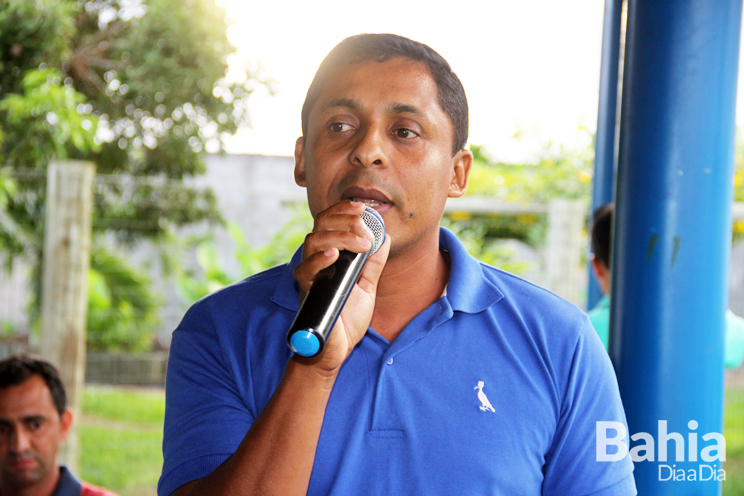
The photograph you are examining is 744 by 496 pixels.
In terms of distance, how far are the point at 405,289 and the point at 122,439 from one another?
15.0 ft

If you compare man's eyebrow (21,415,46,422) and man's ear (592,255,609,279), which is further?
man's ear (592,255,609,279)

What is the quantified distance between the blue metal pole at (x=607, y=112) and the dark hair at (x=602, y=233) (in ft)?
0.40

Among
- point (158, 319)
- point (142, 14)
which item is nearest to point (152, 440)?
point (158, 319)

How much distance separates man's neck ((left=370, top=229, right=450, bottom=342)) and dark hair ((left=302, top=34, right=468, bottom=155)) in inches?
10.5

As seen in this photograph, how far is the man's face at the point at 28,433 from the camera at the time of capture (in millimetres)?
2982

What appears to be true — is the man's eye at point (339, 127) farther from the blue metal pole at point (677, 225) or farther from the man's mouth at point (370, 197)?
the blue metal pole at point (677, 225)

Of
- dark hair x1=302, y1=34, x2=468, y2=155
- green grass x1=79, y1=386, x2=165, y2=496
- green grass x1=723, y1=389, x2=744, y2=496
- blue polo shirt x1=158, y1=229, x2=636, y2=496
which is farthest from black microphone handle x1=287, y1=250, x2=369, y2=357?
green grass x1=723, y1=389, x2=744, y2=496

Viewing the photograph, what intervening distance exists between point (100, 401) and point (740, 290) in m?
5.35

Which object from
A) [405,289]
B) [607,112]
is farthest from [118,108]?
[405,289]

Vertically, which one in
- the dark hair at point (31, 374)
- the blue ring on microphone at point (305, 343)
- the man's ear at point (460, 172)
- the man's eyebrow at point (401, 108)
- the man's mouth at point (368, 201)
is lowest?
the dark hair at point (31, 374)

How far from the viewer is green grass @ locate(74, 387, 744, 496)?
5.15 meters

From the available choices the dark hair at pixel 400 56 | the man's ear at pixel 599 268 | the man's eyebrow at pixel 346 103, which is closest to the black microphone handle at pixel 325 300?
the man's eyebrow at pixel 346 103

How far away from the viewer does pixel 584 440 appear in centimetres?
143

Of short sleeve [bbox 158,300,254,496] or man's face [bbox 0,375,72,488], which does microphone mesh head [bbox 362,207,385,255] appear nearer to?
short sleeve [bbox 158,300,254,496]
